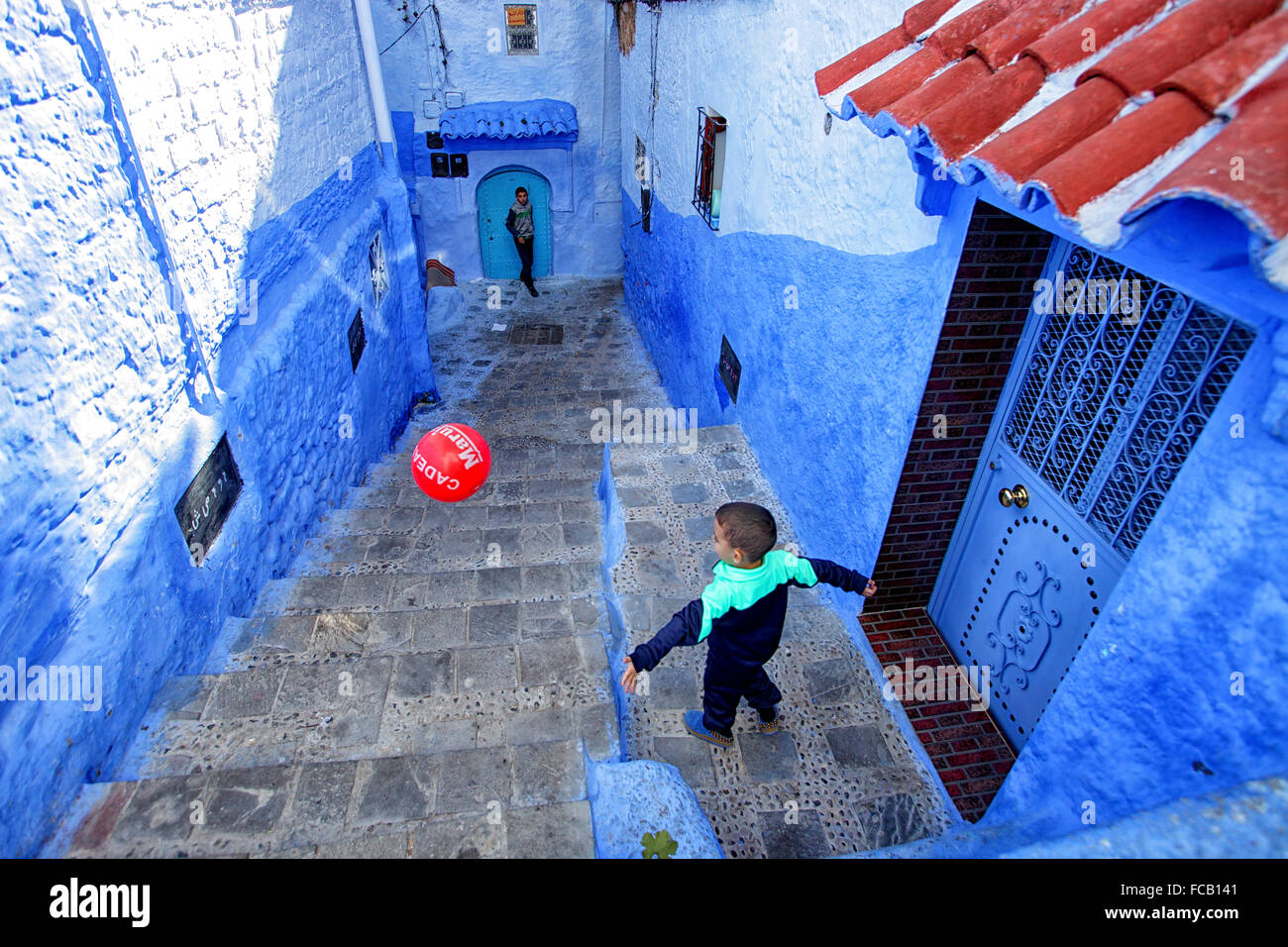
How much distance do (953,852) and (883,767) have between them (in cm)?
88

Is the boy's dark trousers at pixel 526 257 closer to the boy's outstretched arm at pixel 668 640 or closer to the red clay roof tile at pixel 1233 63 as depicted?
the boy's outstretched arm at pixel 668 640

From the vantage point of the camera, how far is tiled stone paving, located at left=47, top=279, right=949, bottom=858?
2.88 m

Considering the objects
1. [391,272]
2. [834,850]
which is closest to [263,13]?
[391,272]

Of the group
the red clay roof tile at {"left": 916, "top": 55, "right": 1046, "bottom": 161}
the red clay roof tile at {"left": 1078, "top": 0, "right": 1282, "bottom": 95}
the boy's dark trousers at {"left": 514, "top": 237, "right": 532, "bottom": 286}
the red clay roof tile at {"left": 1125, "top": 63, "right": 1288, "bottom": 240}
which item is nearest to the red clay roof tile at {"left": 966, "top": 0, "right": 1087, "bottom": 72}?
the red clay roof tile at {"left": 916, "top": 55, "right": 1046, "bottom": 161}

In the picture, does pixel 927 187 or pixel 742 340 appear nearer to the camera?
pixel 927 187

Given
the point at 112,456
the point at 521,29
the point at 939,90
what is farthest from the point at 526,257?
the point at 939,90

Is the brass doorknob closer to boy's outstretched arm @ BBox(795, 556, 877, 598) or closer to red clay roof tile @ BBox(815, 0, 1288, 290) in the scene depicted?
boy's outstretched arm @ BBox(795, 556, 877, 598)

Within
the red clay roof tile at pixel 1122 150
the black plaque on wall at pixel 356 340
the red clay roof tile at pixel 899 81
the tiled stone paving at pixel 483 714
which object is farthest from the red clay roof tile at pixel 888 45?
the black plaque on wall at pixel 356 340

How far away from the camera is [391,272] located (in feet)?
28.8

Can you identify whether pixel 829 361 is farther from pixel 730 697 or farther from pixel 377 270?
pixel 377 270

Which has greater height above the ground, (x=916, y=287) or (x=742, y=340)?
(x=916, y=287)

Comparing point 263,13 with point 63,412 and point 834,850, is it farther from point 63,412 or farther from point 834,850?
point 834,850

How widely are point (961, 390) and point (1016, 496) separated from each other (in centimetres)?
57

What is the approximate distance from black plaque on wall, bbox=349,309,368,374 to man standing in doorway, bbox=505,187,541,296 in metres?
6.40
